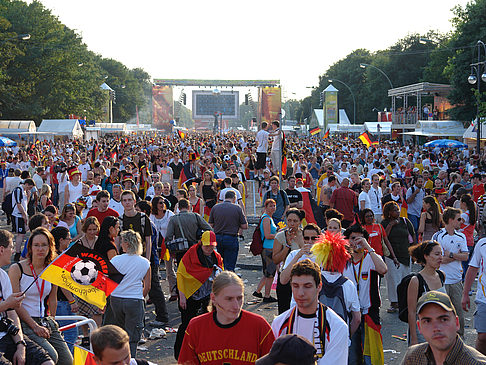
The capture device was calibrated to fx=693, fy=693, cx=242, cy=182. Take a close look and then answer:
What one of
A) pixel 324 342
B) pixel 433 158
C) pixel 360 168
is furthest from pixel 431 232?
pixel 433 158

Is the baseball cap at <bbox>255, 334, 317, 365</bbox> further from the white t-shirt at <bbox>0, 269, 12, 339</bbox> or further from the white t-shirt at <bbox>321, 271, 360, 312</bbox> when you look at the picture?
the white t-shirt at <bbox>0, 269, 12, 339</bbox>

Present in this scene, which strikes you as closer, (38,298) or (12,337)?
(12,337)

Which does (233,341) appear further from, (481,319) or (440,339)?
(481,319)

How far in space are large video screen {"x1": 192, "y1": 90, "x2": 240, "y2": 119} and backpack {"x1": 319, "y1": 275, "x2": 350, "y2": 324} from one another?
458ft

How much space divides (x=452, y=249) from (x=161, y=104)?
10269 cm

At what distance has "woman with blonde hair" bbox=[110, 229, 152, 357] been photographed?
280 inches

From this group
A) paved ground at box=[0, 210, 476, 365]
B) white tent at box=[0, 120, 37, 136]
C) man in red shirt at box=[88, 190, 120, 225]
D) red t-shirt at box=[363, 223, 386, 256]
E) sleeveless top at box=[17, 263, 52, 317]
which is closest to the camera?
sleeveless top at box=[17, 263, 52, 317]

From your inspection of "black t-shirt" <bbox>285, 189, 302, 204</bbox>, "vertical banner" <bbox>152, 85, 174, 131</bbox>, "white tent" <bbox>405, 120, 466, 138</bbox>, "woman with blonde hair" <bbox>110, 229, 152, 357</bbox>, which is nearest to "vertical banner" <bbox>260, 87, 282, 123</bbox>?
"vertical banner" <bbox>152, 85, 174, 131</bbox>

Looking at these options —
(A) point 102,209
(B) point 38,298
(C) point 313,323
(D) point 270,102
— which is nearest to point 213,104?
(D) point 270,102

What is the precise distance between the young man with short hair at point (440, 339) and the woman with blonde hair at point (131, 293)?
393 centimetres

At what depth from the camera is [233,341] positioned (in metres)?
4.18

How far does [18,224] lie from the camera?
13703mm

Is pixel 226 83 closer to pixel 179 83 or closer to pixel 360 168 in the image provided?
pixel 179 83

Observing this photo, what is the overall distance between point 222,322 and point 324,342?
2.14 ft
